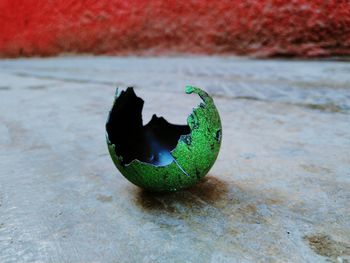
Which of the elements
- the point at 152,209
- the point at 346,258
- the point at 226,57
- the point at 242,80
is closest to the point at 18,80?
the point at 242,80


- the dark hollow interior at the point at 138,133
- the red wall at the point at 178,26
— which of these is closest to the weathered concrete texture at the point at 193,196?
the dark hollow interior at the point at 138,133

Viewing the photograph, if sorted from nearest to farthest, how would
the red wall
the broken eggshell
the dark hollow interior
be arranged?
the broken eggshell
the dark hollow interior
the red wall

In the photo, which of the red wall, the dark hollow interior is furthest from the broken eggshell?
the red wall

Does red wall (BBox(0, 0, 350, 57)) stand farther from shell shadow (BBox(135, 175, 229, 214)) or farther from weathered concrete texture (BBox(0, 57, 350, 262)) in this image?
shell shadow (BBox(135, 175, 229, 214))

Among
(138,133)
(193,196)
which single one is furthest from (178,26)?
(193,196)

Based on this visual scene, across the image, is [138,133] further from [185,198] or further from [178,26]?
[178,26]

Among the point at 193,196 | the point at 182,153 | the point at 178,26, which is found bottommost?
the point at 193,196
